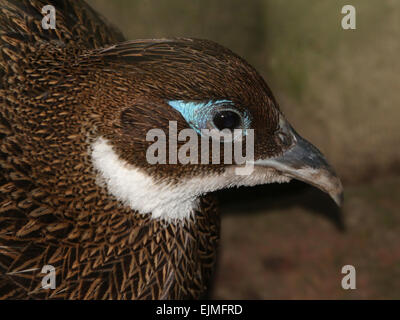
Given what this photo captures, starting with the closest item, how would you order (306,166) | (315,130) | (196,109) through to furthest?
(196,109), (306,166), (315,130)

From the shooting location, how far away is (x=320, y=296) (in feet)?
12.9

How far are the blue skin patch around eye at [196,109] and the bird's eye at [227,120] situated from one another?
0.11ft

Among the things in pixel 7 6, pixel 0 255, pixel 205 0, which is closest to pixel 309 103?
pixel 205 0

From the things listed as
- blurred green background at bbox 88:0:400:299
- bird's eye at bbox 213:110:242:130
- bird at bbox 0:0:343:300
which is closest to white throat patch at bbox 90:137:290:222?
bird at bbox 0:0:343:300

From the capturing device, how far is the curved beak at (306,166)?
2633 millimetres

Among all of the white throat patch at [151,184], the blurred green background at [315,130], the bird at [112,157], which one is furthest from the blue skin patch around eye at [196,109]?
the blurred green background at [315,130]

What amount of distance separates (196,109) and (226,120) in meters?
0.14

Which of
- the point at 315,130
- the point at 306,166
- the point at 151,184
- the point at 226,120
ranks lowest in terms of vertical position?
the point at 151,184

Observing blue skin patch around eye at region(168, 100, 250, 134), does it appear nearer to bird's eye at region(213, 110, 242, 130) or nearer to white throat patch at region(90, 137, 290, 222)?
bird's eye at region(213, 110, 242, 130)

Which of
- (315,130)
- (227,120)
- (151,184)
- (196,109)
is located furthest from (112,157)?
(315,130)

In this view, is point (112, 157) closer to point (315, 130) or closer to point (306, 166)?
point (306, 166)

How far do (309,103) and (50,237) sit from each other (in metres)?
2.41

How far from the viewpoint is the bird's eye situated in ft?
8.01

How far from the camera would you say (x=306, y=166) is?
104 inches
